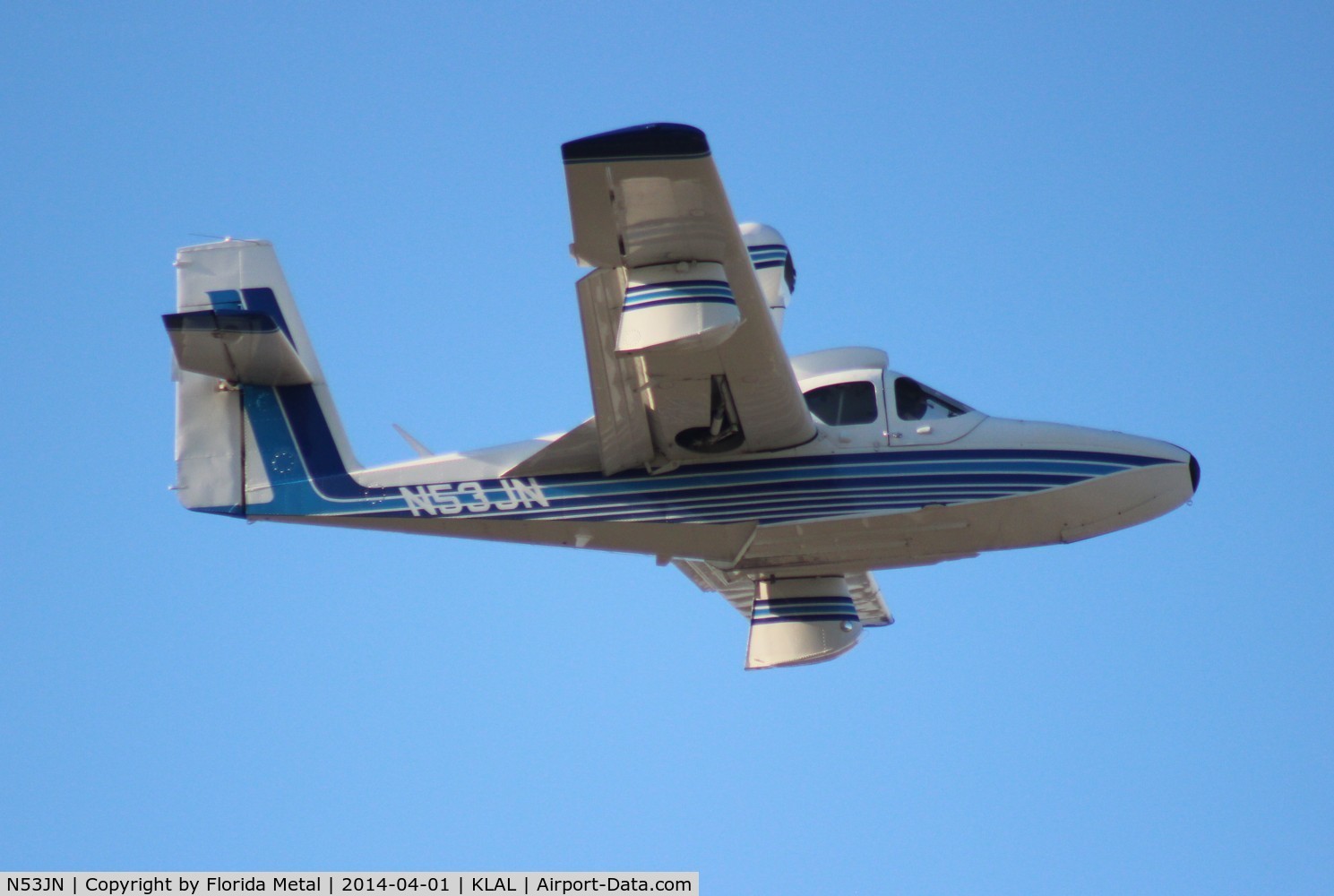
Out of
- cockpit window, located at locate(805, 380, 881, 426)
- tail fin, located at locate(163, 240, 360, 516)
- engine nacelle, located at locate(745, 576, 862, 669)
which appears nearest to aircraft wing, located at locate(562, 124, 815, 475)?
cockpit window, located at locate(805, 380, 881, 426)

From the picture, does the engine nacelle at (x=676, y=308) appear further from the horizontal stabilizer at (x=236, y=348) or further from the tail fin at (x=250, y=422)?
the horizontal stabilizer at (x=236, y=348)

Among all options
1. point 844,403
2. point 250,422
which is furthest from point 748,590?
point 250,422

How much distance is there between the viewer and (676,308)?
11695 mm

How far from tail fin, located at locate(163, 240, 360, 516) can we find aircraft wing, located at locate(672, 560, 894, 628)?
401 cm

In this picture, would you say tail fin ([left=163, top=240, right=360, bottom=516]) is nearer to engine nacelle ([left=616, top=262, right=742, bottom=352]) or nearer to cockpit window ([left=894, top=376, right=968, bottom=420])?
engine nacelle ([left=616, top=262, right=742, bottom=352])

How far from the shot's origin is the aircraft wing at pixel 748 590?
16438mm

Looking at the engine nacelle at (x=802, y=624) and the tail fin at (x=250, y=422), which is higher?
the tail fin at (x=250, y=422)

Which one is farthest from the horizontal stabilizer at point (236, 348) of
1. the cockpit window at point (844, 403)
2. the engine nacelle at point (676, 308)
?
the cockpit window at point (844, 403)

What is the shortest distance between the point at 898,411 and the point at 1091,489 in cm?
189

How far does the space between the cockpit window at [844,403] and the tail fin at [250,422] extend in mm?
4443

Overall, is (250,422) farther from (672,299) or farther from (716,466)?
(672,299)

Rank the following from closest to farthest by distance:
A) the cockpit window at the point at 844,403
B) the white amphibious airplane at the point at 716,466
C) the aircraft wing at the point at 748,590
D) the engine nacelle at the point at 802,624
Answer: the white amphibious airplane at the point at 716,466
the cockpit window at the point at 844,403
the engine nacelle at the point at 802,624
the aircraft wing at the point at 748,590

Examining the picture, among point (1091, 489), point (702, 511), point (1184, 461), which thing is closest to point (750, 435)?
point (702, 511)

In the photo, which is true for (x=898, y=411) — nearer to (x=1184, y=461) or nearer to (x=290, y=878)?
(x=1184, y=461)
